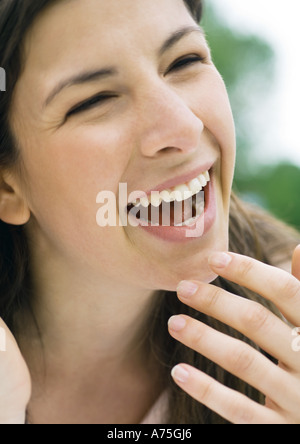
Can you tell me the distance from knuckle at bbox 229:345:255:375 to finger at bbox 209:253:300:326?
161 millimetres

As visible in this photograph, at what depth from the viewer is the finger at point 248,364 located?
1425 millimetres

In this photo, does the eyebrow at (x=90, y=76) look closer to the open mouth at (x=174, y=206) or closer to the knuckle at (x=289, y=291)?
A: the open mouth at (x=174, y=206)

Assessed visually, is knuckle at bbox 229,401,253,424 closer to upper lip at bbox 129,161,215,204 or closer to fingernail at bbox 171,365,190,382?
fingernail at bbox 171,365,190,382

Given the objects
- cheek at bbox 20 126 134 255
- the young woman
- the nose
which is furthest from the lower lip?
the nose

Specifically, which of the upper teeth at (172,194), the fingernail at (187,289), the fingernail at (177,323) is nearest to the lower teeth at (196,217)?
the upper teeth at (172,194)

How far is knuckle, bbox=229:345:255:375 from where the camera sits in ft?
4.67

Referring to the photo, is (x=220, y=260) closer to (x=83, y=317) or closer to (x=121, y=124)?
(x=121, y=124)

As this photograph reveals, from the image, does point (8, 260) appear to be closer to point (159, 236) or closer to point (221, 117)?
point (159, 236)

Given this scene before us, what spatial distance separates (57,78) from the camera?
4.87 ft

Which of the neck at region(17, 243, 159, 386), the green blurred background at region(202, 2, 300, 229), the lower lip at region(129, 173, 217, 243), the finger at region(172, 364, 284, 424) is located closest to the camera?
the finger at region(172, 364, 284, 424)

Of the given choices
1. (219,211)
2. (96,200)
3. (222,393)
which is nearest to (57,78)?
(96,200)

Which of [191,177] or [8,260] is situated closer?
[191,177]

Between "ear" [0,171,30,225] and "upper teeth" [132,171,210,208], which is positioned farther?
"ear" [0,171,30,225]

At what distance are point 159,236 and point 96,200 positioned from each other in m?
0.23
